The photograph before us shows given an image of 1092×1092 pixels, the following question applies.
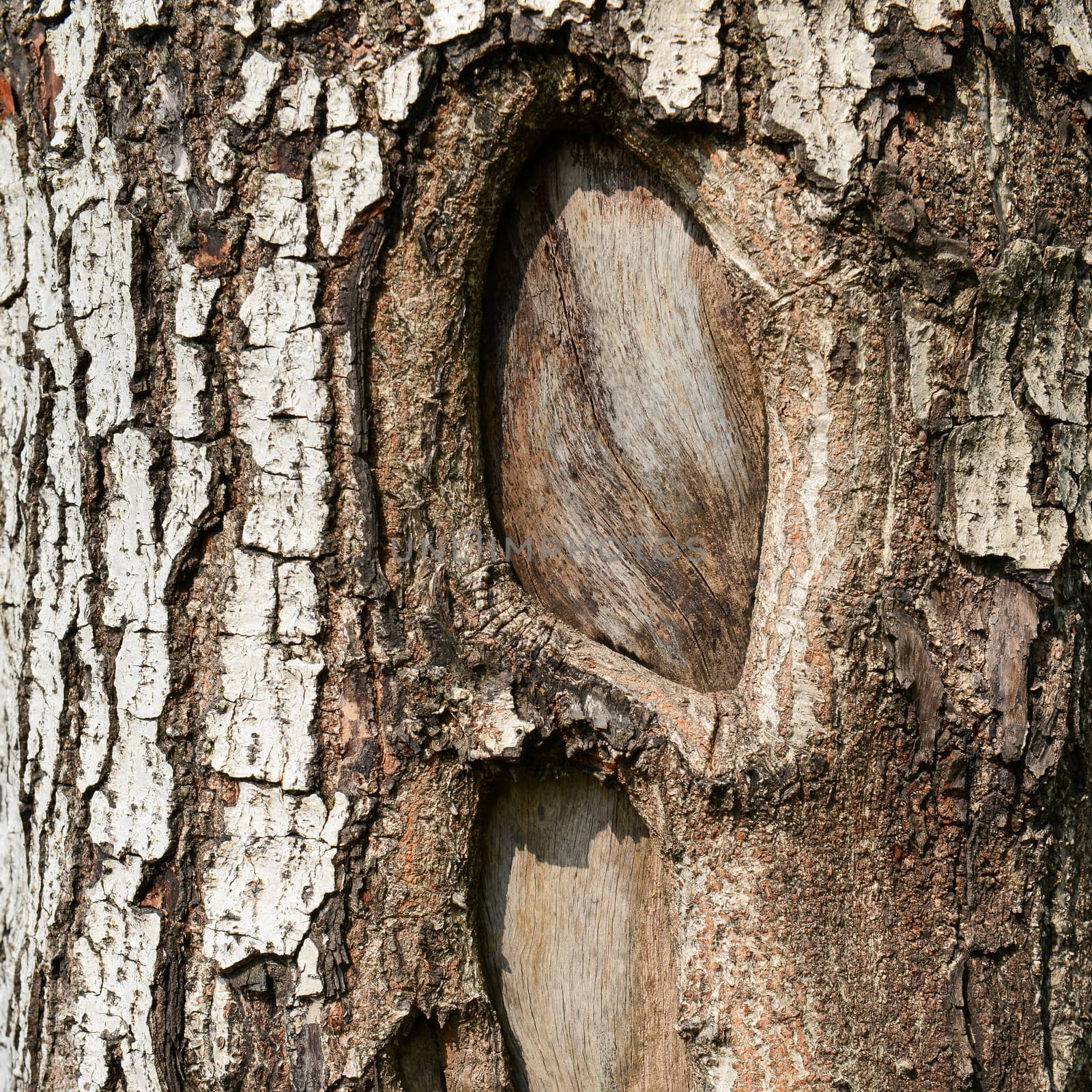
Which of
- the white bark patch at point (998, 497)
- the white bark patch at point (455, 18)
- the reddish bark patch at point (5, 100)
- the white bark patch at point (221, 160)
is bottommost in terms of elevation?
the white bark patch at point (998, 497)

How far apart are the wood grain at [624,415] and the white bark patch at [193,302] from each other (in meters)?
0.46

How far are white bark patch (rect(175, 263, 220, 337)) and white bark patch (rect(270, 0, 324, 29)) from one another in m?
0.40

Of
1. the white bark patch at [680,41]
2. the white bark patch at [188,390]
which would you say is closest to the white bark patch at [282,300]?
the white bark patch at [188,390]

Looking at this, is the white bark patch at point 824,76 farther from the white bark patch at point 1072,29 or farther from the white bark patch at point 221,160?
the white bark patch at point 221,160

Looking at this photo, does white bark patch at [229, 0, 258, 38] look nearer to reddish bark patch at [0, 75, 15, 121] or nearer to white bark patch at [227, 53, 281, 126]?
white bark patch at [227, 53, 281, 126]

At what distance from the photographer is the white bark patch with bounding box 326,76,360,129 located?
4.63 feet

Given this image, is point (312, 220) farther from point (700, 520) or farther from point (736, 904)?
point (736, 904)

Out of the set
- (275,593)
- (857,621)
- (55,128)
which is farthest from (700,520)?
(55,128)

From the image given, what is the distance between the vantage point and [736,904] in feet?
4.80

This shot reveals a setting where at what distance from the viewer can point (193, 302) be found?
58.1 inches

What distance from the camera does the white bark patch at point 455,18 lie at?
137cm

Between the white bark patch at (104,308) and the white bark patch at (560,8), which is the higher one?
the white bark patch at (560,8)

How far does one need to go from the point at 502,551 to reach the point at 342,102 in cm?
75

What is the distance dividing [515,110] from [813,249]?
51 cm
